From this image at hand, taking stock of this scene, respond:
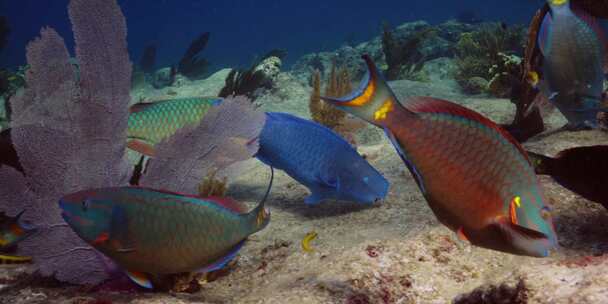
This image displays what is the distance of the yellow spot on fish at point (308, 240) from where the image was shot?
285 cm

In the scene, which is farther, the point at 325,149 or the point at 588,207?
the point at 325,149

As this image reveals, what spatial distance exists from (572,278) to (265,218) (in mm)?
1441

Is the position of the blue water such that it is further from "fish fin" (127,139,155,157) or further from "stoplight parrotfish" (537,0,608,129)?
"stoplight parrotfish" (537,0,608,129)

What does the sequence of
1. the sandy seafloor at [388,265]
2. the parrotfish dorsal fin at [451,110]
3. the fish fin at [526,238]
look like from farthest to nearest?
the sandy seafloor at [388,265], the parrotfish dorsal fin at [451,110], the fish fin at [526,238]

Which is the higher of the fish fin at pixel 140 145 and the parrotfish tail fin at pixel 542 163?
the parrotfish tail fin at pixel 542 163

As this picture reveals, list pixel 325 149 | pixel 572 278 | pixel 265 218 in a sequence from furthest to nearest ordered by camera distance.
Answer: pixel 325 149 → pixel 265 218 → pixel 572 278

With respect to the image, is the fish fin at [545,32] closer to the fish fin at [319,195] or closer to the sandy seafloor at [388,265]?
the sandy seafloor at [388,265]

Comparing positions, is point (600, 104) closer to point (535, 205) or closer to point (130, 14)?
point (535, 205)

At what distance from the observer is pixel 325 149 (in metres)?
3.41

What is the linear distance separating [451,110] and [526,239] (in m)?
0.51

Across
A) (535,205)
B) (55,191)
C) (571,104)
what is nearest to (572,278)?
(535,205)

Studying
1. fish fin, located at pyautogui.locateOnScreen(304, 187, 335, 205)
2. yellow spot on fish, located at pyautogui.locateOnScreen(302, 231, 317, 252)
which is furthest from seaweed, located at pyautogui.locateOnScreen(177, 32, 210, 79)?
yellow spot on fish, located at pyautogui.locateOnScreen(302, 231, 317, 252)

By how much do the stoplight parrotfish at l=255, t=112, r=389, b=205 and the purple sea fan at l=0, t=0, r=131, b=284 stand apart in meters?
1.37

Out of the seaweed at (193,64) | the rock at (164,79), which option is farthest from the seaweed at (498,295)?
the seaweed at (193,64)
